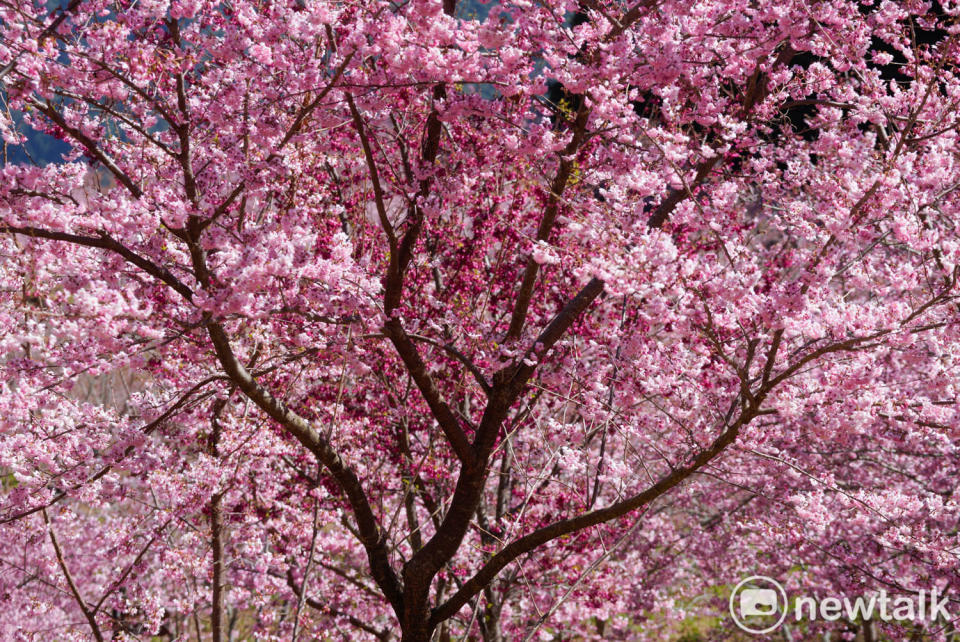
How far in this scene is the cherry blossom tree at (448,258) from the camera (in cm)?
340

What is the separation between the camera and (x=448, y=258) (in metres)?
6.16

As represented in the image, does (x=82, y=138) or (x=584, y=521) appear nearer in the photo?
(x=82, y=138)

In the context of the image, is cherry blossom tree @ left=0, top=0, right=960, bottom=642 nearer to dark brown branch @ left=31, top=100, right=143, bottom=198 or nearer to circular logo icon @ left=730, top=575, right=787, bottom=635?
dark brown branch @ left=31, top=100, right=143, bottom=198

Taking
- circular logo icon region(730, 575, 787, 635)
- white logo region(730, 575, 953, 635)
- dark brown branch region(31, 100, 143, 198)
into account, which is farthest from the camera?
circular logo icon region(730, 575, 787, 635)

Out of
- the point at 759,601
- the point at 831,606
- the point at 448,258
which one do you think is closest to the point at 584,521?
the point at 448,258

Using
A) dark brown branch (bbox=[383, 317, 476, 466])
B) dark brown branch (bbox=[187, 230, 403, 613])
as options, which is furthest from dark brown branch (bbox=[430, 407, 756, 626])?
dark brown branch (bbox=[383, 317, 476, 466])

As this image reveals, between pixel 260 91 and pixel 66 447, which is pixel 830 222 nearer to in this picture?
pixel 260 91

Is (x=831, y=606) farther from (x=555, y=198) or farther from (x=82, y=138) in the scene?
(x=82, y=138)

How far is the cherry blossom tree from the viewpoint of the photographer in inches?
134

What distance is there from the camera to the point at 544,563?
6.64 metres

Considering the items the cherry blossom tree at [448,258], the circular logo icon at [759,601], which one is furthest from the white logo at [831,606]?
the cherry blossom tree at [448,258]

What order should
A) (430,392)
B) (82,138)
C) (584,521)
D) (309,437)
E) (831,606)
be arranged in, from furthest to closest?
(831,606) < (430,392) < (309,437) < (584,521) < (82,138)

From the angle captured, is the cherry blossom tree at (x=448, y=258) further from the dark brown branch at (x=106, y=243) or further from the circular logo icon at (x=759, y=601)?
the circular logo icon at (x=759, y=601)

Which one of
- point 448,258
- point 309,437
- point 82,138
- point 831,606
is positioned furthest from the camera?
point 831,606
